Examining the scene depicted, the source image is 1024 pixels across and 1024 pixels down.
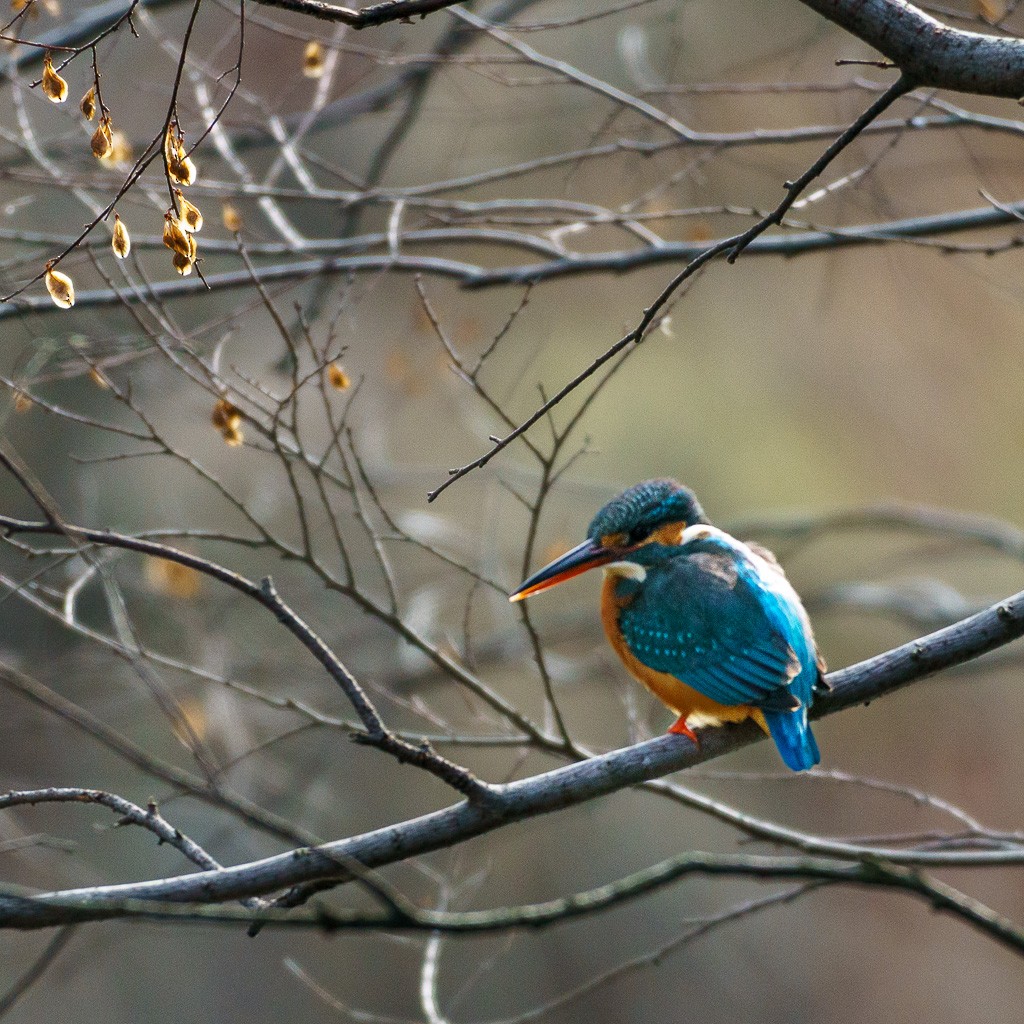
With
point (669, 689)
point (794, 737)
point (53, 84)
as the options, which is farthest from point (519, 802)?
point (53, 84)

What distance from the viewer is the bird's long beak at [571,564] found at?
310 centimetres

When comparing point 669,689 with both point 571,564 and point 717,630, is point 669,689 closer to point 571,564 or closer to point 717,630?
point 717,630

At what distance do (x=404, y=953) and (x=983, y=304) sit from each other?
5.77 meters

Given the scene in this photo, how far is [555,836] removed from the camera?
8.27m

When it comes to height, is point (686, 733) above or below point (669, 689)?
below

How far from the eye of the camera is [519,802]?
7.04ft

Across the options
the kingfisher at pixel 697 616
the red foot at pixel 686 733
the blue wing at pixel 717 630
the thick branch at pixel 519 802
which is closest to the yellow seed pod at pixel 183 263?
the thick branch at pixel 519 802

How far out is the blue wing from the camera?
275 cm

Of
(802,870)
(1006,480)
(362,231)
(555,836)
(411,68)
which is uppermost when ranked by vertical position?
(362,231)

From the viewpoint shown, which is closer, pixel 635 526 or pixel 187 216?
pixel 187 216

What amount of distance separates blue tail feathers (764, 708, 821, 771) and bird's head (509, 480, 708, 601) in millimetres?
716

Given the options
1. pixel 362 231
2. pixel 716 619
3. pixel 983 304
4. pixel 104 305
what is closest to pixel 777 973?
pixel 983 304

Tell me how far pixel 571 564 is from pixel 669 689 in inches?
16.2

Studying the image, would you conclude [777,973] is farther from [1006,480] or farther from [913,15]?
[913,15]
